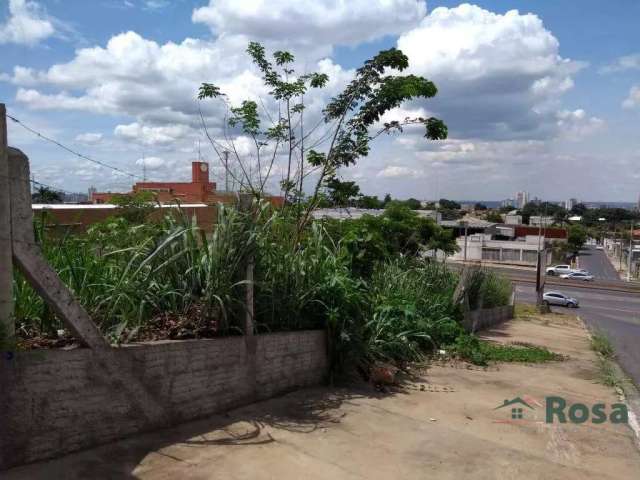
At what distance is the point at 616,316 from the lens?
2980 centimetres

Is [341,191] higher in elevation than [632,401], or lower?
higher

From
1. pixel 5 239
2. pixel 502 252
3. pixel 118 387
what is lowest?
pixel 502 252

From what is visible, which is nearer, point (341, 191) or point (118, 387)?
point (118, 387)

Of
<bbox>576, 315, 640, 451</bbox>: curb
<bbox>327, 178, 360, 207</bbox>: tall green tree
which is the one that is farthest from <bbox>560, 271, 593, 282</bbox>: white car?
<bbox>327, 178, 360, 207</bbox>: tall green tree

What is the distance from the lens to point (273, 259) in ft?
20.8

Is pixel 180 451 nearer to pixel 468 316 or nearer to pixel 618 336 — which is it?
pixel 468 316

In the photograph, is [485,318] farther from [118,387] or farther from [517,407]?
[118,387]

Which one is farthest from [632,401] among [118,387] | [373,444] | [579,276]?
[579,276]

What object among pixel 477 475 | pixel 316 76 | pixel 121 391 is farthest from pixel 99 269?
pixel 316 76

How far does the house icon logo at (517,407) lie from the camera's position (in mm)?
6553

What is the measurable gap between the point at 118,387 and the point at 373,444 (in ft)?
7.34

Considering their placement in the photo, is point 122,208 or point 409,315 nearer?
point 409,315

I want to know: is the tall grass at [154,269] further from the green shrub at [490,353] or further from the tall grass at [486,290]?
the tall grass at [486,290]

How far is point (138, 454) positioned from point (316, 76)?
250 inches
